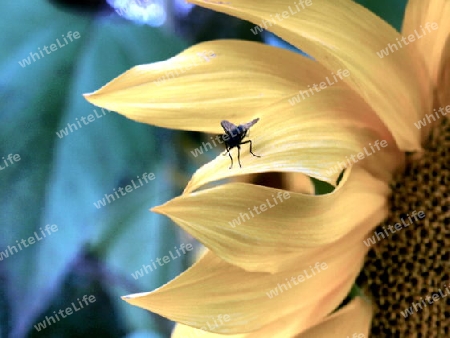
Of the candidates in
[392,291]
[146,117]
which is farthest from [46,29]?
[392,291]

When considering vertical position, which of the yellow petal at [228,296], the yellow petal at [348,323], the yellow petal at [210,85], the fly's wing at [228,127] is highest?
the yellow petal at [210,85]

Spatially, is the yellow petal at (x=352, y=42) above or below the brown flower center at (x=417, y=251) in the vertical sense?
above

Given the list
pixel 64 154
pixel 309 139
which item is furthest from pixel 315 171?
pixel 64 154

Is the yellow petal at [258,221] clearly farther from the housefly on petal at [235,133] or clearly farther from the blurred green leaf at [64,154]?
the blurred green leaf at [64,154]

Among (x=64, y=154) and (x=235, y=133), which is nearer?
(x=235, y=133)

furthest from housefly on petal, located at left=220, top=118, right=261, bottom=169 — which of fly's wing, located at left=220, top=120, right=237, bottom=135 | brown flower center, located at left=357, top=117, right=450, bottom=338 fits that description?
brown flower center, located at left=357, top=117, right=450, bottom=338

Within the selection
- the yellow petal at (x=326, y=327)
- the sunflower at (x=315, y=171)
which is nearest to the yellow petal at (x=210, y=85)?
the sunflower at (x=315, y=171)

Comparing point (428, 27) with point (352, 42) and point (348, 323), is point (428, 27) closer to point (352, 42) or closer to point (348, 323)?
point (352, 42)
